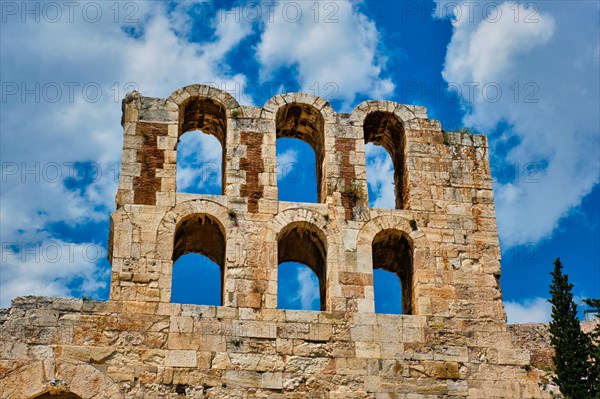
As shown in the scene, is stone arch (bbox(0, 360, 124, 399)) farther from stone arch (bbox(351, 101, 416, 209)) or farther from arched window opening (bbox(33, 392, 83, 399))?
stone arch (bbox(351, 101, 416, 209))

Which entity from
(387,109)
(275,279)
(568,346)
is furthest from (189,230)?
(568,346)

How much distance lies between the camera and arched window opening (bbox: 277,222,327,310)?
16938 millimetres

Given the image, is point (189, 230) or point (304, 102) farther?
point (304, 102)

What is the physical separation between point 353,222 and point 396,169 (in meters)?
2.54

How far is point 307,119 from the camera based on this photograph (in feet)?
60.6

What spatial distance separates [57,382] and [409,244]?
7.20 meters

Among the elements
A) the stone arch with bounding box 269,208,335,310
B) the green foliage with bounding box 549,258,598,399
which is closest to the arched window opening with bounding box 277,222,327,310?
the stone arch with bounding box 269,208,335,310

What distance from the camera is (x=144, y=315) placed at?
15430 mm

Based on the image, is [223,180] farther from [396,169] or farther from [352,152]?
[396,169]

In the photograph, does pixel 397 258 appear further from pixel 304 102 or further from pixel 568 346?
pixel 568 346

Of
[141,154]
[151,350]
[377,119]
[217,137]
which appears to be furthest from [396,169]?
[151,350]

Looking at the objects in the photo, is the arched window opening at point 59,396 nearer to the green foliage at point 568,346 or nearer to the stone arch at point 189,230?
the stone arch at point 189,230

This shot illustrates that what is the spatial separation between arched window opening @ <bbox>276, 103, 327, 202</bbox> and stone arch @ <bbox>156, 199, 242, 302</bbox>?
90.1 inches

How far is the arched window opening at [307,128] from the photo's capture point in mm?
18062
